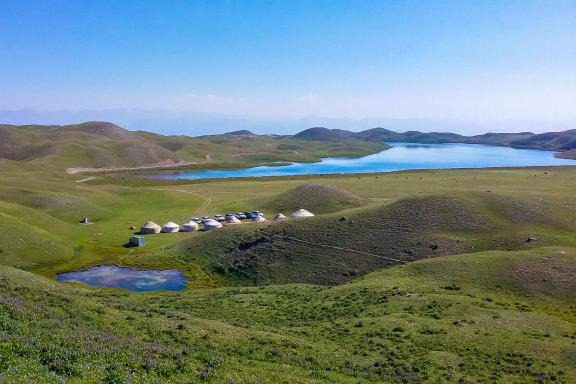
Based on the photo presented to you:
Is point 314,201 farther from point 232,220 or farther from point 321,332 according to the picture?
point 321,332

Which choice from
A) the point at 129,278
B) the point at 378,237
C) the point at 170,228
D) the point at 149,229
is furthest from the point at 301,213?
the point at 129,278

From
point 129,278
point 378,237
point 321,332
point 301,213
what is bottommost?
point 129,278

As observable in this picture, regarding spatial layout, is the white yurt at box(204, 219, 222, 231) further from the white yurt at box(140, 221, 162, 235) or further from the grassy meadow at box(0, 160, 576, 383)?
the white yurt at box(140, 221, 162, 235)

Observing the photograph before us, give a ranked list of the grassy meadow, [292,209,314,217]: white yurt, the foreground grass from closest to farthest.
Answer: the foreground grass
the grassy meadow
[292,209,314,217]: white yurt

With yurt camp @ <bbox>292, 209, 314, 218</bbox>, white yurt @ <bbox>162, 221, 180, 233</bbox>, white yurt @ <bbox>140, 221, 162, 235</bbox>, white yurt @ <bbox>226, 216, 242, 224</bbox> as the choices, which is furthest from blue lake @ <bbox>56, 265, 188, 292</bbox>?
yurt camp @ <bbox>292, 209, 314, 218</bbox>

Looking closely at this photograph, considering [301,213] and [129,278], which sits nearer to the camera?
[129,278]

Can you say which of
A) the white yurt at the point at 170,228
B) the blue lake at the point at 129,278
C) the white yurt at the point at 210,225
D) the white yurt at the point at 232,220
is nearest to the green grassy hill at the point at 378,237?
the blue lake at the point at 129,278

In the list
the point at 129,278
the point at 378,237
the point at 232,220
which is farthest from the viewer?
the point at 232,220

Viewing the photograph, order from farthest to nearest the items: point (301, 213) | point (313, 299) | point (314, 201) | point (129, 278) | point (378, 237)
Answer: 1. point (314, 201)
2. point (301, 213)
3. point (378, 237)
4. point (129, 278)
5. point (313, 299)
